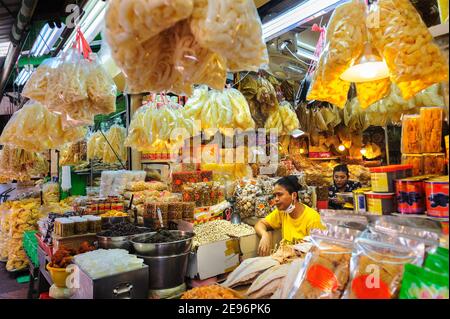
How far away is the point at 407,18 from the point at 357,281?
1.00 metres

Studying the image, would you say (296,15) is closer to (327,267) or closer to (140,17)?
(140,17)

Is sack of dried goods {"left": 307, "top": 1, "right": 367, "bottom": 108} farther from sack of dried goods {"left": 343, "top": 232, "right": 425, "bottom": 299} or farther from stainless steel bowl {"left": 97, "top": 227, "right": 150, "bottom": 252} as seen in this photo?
stainless steel bowl {"left": 97, "top": 227, "right": 150, "bottom": 252}

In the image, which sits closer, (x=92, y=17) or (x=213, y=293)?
(x=213, y=293)

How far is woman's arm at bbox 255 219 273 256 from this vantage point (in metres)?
2.70

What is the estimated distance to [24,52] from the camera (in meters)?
4.35

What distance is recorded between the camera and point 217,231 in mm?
2779

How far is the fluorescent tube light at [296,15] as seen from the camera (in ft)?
6.23

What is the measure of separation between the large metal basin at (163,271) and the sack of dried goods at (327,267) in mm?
1068

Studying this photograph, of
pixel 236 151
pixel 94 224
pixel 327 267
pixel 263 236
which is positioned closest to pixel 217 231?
pixel 263 236

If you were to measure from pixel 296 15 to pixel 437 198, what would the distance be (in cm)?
155

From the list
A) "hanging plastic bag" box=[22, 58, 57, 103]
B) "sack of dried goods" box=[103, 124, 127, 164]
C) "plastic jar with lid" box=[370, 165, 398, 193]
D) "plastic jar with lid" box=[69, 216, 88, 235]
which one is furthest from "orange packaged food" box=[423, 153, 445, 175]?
"sack of dried goods" box=[103, 124, 127, 164]
